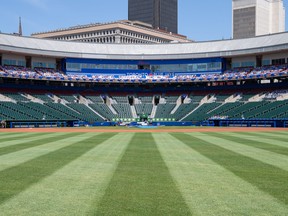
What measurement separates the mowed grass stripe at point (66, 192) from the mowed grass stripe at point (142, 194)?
1.06ft

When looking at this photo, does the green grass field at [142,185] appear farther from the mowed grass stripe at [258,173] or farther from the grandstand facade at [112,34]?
the grandstand facade at [112,34]

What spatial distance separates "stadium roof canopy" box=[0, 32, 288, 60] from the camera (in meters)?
68.4

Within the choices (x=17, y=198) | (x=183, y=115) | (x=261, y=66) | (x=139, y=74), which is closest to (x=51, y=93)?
(x=139, y=74)

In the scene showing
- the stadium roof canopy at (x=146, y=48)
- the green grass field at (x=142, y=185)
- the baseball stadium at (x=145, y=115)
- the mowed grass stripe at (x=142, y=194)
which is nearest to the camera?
the mowed grass stripe at (x=142, y=194)

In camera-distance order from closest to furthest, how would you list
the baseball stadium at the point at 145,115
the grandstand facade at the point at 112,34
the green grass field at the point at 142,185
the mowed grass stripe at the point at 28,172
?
1. the green grass field at the point at 142,185
2. the mowed grass stripe at the point at 28,172
3. the baseball stadium at the point at 145,115
4. the grandstand facade at the point at 112,34

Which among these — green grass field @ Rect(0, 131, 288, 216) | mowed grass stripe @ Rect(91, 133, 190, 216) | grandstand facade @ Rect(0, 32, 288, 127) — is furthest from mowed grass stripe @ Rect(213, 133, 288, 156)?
grandstand facade @ Rect(0, 32, 288, 127)

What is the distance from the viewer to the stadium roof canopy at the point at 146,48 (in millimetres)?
68375

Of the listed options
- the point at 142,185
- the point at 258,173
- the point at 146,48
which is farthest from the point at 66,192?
the point at 146,48

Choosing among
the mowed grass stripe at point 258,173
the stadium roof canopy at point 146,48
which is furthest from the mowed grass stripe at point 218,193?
the stadium roof canopy at point 146,48

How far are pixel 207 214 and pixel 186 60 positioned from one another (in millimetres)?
72038

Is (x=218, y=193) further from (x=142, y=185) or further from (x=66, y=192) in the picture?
(x=66, y=192)

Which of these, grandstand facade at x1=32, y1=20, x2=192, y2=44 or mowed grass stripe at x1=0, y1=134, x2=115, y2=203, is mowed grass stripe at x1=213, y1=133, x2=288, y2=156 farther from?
grandstand facade at x1=32, y1=20, x2=192, y2=44

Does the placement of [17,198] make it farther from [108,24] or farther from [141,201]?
[108,24]

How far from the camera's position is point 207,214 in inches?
288
